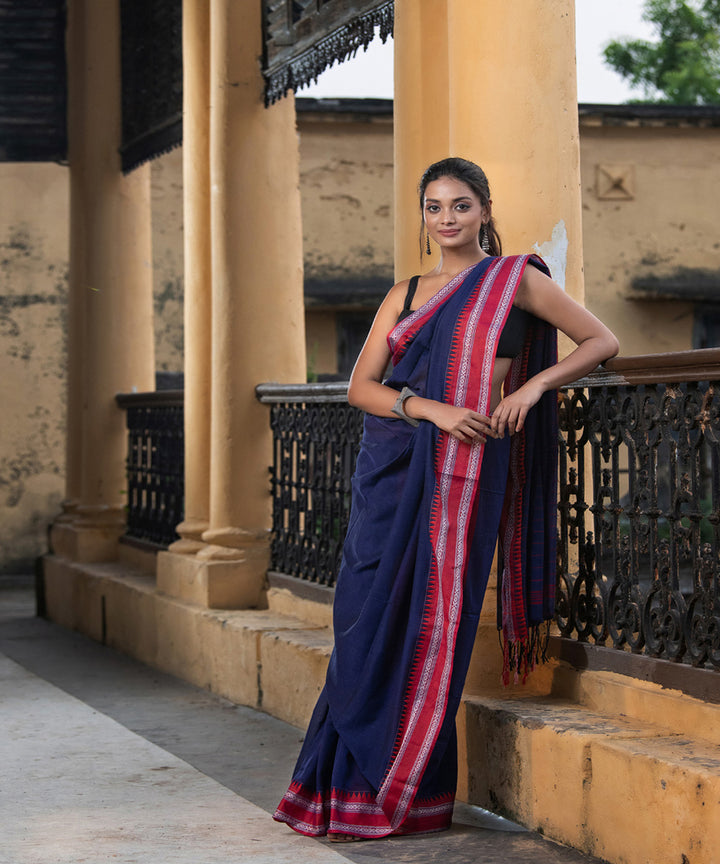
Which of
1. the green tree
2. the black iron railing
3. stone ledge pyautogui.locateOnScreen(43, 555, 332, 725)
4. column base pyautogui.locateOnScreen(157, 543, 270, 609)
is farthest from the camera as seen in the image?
the green tree

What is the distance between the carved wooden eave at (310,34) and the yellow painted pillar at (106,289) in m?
2.48

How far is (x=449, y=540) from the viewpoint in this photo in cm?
409

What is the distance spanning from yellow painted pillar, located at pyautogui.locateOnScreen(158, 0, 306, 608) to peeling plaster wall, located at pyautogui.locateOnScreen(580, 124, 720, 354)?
272 inches

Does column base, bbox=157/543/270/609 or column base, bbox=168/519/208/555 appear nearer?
column base, bbox=157/543/270/609

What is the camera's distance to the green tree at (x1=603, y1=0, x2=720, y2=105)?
97.7ft

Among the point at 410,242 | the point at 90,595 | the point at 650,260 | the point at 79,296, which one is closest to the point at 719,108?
the point at 650,260

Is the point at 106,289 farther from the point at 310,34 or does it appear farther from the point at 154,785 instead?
the point at 154,785

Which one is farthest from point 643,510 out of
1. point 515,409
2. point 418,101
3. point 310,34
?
point 310,34

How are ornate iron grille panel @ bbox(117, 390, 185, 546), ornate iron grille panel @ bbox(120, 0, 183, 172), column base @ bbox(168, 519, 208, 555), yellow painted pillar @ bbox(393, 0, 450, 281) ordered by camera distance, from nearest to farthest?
yellow painted pillar @ bbox(393, 0, 450, 281), column base @ bbox(168, 519, 208, 555), ornate iron grille panel @ bbox(117, 390, 185, 546), ornate iron grille panel @ bbox(120, 0, 183, 172)

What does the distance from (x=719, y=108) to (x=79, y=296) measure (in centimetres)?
710

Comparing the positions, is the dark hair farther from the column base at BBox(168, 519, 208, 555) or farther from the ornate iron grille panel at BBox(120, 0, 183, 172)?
the ornate iron grille panel at BBox(120, 0, 183, 172)

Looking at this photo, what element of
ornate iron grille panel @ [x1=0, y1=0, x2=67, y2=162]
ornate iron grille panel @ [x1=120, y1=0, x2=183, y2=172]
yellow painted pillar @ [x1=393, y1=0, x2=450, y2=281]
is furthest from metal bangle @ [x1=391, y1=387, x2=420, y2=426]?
ornate iron grille panel @ [x1=0, y1=0, x2=67, y2=162]

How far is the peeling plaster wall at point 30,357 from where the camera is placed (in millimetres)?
11891

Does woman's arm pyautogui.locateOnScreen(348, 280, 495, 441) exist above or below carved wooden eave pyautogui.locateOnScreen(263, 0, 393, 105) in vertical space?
below
